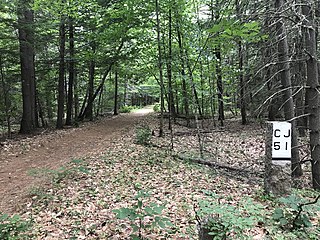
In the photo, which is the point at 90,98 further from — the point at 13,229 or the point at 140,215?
the point at 140,215

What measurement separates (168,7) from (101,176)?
717 cm

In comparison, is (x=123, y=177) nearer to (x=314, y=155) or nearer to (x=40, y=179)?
(x=40, y=179)

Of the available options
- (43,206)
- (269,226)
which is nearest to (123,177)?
(43,206)

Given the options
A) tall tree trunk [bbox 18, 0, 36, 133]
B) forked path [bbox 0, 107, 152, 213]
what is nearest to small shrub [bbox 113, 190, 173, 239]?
forked path [bbox 0, 107, 152, 213]

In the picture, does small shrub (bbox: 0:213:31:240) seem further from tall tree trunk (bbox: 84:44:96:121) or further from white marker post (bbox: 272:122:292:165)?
tall tree trunk (bbox: 84:44:96:121)

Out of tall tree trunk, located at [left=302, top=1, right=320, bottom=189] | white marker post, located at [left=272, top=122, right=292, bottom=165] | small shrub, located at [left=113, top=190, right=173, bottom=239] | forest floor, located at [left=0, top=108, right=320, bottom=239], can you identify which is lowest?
forest floor, located at [left=0, top=108, right=320, bottom=239]

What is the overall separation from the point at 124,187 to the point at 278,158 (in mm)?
3310

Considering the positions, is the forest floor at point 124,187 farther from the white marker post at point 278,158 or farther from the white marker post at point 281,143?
the white marker post at point 281,143

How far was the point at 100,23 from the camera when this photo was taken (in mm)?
13023

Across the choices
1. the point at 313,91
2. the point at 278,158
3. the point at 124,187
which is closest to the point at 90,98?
the point at 124,187

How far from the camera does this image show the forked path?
18.4 feet

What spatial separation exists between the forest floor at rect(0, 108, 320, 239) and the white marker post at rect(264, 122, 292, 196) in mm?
340

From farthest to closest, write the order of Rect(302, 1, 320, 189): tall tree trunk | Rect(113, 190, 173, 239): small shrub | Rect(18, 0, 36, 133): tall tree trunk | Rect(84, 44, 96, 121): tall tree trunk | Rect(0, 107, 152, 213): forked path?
Rect(84, 44, 96, 121): tall tree trunk
Rect(18, 0, 36, 133): tall tree trunk
Rect(0, 107, 152, 213): forked path
Rect(302, 1, 320, 189): tall tree trunk
Rect(113, 190, 173, 239): small shrub

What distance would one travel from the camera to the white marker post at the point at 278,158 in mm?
4441
